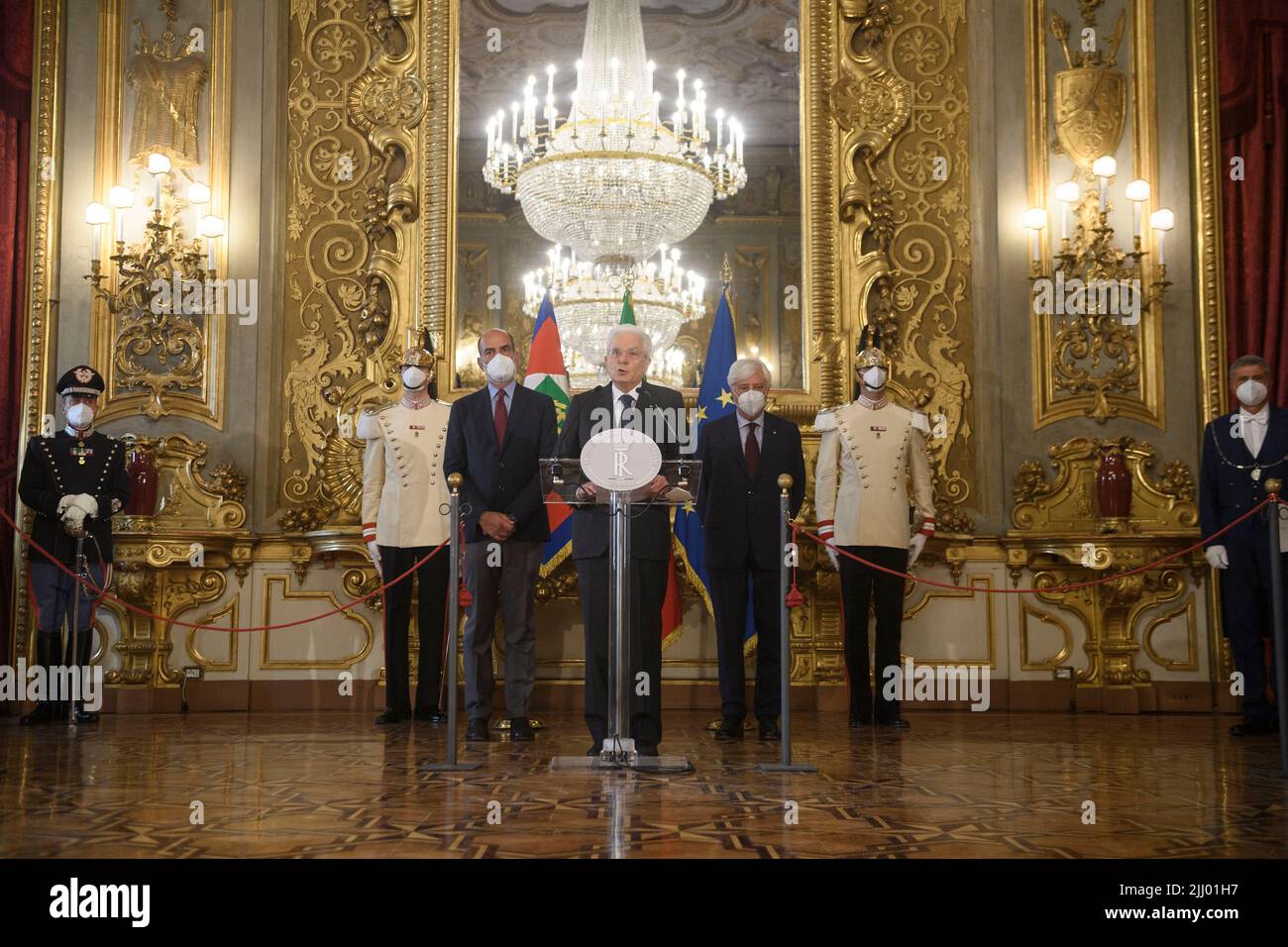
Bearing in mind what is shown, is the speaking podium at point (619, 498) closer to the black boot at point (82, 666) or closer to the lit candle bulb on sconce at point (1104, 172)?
the black boot at point (82, 666)

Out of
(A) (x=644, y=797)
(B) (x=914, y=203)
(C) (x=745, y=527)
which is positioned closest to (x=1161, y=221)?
(B) (x=914, y=203)

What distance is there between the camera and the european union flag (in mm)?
7176

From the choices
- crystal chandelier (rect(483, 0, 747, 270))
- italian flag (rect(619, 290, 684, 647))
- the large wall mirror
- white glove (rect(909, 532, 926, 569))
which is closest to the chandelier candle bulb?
the large wall mirror

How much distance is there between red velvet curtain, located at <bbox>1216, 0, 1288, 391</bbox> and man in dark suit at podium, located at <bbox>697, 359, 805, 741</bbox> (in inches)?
→ 134

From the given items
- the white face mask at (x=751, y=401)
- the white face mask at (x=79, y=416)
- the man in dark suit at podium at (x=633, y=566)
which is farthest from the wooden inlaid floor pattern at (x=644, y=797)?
the white face mask at (x=79, y=416)

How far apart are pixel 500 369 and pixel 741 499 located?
131 cm

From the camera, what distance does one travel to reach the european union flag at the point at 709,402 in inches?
283

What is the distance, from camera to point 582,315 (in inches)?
296

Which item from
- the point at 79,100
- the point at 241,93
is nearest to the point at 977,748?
the point at 241,93

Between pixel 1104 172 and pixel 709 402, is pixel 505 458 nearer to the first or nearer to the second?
pixel 709 402

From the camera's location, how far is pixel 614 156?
7188 mm
